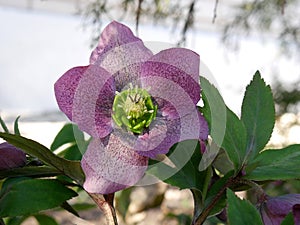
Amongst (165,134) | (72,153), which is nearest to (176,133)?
(165,134)

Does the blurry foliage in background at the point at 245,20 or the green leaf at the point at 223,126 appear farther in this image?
the blurry foliage in background at the point at 245,20

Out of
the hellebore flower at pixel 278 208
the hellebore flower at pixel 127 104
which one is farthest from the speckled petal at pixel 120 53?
the hellebore flower at pixel 278 208

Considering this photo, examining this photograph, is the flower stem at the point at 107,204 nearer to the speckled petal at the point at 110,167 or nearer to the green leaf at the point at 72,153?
the speckled petal at the point at 110,167

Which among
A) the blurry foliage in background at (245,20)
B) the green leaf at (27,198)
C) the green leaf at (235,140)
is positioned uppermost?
the green leaf at (235,140)

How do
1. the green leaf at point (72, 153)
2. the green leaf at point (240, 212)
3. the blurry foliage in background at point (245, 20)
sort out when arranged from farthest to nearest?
1. the blurry foliage in background at point (245, 20)
2. the green leaf at point (72, 153)
3. the green leaf at point (240, 212)

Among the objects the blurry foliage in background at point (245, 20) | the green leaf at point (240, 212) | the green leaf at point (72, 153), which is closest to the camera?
the green leaf at point (240, 212)

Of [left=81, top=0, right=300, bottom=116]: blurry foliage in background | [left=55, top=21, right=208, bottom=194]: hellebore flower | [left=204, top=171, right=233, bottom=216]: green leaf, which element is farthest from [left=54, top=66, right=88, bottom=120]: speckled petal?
[left=81, top=0, right=300, bottom=116]: blurry foliage in background

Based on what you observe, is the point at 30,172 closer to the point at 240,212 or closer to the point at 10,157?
the point at 10,157
